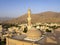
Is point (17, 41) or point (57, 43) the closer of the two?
point (57, 43)

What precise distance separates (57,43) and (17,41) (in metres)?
2.26

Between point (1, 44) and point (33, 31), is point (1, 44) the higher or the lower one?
the lower one

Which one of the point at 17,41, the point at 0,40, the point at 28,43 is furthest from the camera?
the point at 0,40

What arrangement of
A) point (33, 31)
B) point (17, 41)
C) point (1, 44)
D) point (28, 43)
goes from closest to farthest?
1. point (28, 43)
2. point (17, 41)
3. point (33, 31)
4. point (1, 44)

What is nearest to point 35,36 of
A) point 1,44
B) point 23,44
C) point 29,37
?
point 29,37

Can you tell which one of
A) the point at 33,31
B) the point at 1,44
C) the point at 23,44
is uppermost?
the point at 33,31

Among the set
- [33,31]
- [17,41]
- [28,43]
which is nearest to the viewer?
[28,43]

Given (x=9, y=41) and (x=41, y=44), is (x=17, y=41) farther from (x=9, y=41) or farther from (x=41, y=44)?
(x=41, y=44)

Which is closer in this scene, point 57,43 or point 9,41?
point 57,43

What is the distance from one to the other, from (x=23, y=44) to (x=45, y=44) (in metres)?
1.33

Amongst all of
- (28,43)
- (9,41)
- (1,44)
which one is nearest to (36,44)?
(28,43)

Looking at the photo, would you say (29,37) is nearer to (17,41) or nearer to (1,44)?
(17,41)

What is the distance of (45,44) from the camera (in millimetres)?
6086

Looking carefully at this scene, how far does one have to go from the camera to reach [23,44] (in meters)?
6.89
